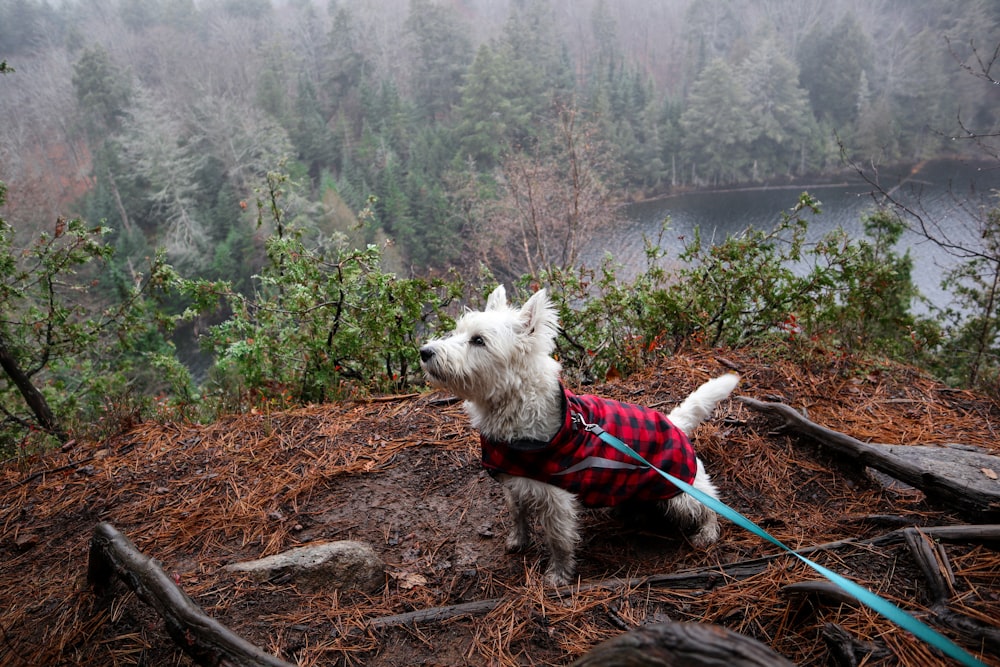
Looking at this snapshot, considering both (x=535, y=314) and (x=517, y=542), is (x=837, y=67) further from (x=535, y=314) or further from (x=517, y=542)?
(x=517, y=542)

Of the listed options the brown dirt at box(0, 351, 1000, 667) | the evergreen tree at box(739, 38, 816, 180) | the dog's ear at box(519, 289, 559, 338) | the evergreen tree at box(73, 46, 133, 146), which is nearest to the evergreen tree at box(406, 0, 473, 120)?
the evergreen tree at box(73, 46, 133, 146)

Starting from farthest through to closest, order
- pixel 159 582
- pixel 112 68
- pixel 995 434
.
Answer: pixel 112 68
pixel 995 434
pixel 159 582

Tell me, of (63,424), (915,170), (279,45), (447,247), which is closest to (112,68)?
(279,45)

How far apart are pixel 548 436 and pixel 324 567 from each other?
48.9 inches

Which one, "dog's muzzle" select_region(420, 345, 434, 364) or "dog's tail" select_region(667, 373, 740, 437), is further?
"dog's tail" select_region(667, 373, 740, 437)

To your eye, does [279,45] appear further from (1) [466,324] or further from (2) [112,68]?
(1) [466,324]

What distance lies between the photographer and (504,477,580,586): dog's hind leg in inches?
106

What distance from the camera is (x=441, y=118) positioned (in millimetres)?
45812

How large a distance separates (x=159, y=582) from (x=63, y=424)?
16.6 ft

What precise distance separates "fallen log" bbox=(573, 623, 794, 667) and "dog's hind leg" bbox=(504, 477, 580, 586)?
1.58 m

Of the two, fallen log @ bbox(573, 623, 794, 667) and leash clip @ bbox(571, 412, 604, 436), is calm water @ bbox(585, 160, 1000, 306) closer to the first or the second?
leash clip @ bbox(571, 412, 604, 436)

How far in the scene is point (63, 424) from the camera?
232 inches

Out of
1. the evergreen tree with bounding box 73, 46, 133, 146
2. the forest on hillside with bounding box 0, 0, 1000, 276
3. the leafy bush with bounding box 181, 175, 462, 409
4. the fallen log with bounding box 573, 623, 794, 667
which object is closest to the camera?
the fallen log with bounding box 573, 623, 794, 667

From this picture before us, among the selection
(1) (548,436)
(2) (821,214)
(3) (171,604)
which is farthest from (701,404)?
(2) (821,214)
